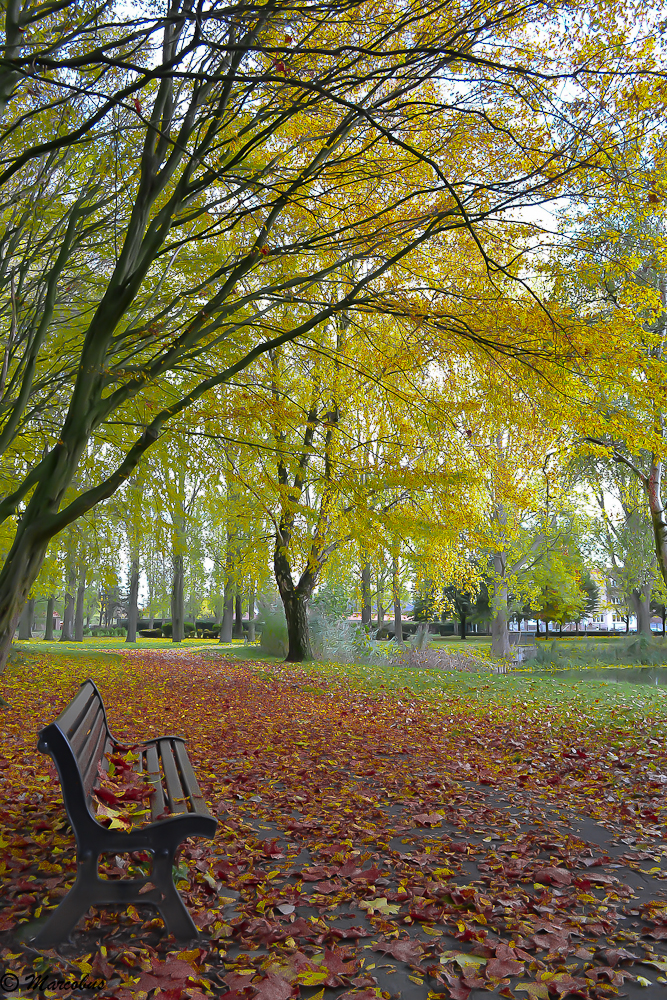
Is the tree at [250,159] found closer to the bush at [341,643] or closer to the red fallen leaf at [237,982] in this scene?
the red fallen leaf at [237,982]

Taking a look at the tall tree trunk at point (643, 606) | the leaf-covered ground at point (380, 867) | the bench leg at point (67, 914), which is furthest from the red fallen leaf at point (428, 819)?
the tall tree trunk at point (643, 606)

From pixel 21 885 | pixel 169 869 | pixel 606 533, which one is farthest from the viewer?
pixel 606 533

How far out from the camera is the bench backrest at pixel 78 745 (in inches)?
107

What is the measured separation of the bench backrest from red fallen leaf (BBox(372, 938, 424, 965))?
1.42 metres

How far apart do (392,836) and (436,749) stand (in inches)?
115

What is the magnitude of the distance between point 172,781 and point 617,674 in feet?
48.2

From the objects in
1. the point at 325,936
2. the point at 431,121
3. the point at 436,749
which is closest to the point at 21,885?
the point at 325,936

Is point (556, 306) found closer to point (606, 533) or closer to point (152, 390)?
point (152, 390)

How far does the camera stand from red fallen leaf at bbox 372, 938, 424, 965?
283 centimetres

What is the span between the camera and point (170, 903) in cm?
286

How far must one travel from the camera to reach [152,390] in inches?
366

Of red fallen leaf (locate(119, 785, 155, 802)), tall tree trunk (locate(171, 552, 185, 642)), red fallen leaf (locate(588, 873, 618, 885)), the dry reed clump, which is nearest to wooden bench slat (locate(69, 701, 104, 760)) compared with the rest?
red fallen leaf (locate(119, 785, 155, 802))

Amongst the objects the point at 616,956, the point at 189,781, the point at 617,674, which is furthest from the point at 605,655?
the point at 189,781

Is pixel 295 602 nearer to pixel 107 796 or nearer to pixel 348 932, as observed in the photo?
pixel 107 796
